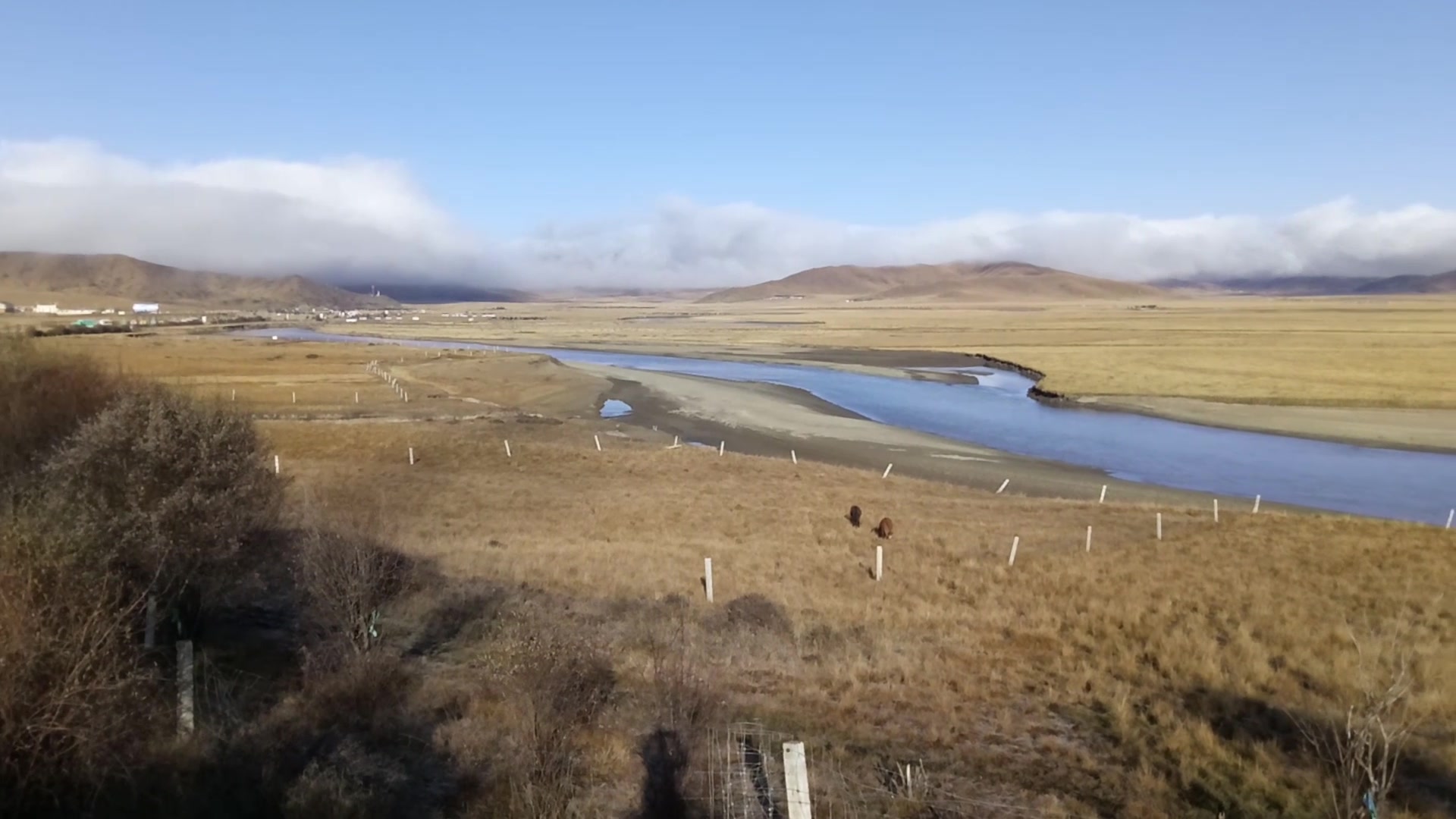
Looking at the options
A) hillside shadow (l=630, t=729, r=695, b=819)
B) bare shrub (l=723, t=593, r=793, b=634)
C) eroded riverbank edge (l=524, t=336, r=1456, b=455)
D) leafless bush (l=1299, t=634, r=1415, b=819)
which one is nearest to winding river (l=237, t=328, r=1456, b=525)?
eroded riverbank edge (l=524, t=336, r=1456, b=455)

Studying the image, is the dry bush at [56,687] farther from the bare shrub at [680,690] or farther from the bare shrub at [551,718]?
the bare shrub at [680,690]

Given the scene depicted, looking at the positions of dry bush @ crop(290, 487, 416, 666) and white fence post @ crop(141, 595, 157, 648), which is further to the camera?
dry bush @ crop(290, 487, 416, 666)

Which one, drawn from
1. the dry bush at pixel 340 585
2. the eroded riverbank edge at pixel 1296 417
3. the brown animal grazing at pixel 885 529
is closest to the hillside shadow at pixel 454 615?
the dry bush at pixel 340 585

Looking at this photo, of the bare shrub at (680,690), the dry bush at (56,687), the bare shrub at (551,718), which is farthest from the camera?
the bare shrub at (680,690)

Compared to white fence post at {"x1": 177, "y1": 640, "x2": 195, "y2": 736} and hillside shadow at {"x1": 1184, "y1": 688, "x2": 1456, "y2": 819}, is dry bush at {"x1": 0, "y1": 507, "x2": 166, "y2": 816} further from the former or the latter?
hillside shadow at {"x1": 1184, "y1": 688, "x2": 1456, "y2": 819}

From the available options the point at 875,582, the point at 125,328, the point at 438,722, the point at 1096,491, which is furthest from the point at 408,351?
the point at 438,722

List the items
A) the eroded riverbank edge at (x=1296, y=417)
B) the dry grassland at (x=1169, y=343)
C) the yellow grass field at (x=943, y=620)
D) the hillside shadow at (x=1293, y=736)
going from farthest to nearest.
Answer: the dry grassland at (x=1169, y=343)
the eroded riverbank edge at (x=1296, y=417)
the yellow grass field at (x=943, y=620)
the hillside shadow at (x=1293, y=736)

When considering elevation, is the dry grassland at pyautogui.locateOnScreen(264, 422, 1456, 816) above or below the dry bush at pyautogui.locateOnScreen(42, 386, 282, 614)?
below

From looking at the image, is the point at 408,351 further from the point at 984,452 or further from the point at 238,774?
the point at 238,774

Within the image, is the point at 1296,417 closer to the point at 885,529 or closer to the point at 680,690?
the point at 885,529
